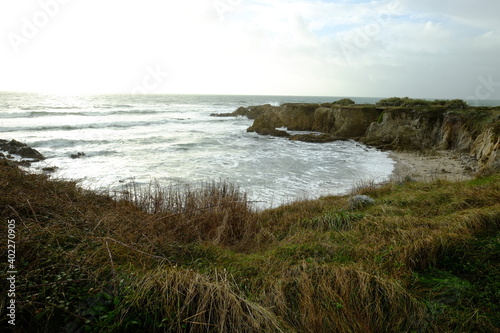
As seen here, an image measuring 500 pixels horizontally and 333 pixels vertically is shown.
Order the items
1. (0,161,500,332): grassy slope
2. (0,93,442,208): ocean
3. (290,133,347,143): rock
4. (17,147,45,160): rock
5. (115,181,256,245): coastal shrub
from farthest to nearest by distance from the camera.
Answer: (290,133,347,143): rock, (17,147,45,160): rock, (0,93,442,208): ocean, (115,181,256,245): coastal shrub, (0,161,500,332): grassy slope

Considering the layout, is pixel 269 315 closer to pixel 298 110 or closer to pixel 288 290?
pixel 288 290

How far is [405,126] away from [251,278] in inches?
870

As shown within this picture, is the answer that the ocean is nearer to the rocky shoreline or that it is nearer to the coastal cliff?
the rocky shoreline

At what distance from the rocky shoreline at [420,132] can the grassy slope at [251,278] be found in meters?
9.01

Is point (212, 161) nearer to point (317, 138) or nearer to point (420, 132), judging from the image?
point (317, 138)

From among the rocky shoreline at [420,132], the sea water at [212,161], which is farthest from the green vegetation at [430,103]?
the sea water at [212,161]

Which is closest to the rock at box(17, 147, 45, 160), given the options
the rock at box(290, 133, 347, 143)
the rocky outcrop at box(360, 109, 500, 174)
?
the rock at box(290, 133, 347, 143)

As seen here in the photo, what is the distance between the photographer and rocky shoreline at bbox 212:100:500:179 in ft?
45.5

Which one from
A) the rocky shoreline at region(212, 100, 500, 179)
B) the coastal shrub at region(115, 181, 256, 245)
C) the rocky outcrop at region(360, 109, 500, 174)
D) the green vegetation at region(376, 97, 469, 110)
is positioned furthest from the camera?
the green vegetation at region(376, 97, 469, 110)

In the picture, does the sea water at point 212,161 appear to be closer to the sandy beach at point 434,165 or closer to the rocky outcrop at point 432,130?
the sandy beach at point 434,165

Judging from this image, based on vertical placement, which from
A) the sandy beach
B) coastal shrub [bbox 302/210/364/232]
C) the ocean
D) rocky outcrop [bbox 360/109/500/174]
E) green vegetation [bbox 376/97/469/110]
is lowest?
the ocean

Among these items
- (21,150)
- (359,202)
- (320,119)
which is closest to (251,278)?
(359,202)

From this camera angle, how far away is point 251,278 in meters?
3.46

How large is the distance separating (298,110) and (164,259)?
104ft
